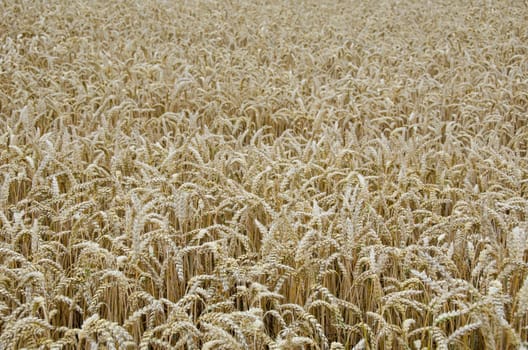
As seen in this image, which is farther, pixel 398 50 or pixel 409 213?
pixel 398 50

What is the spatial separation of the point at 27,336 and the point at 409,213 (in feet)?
4.74

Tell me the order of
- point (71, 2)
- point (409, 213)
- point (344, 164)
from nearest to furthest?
point (409, 213)
point (344, 164)
point (71, 2)

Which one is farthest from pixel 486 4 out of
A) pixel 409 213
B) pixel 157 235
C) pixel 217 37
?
pixel 157 235

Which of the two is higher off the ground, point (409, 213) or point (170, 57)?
point (170, 57)

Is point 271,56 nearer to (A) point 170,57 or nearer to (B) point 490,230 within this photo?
(A) point 170,57

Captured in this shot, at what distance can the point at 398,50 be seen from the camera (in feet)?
20.1

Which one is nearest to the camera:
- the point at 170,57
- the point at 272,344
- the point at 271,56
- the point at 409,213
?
the point at 272,344

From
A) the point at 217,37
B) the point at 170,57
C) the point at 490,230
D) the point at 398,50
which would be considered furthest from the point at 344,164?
the point at 217,37

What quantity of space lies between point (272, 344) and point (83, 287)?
0.76 metres

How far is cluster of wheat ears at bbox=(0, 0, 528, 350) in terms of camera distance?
1842 millimetres

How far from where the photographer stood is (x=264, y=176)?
2811mm

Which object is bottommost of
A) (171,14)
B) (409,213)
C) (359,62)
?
(409,213)

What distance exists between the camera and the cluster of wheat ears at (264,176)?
1.84 metres

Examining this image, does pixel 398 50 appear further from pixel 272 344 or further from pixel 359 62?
pixel 272 344
